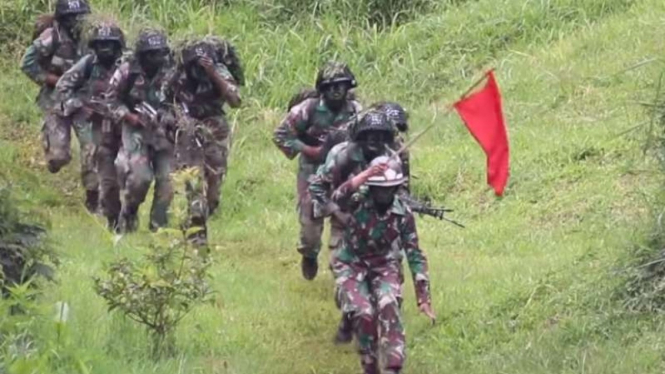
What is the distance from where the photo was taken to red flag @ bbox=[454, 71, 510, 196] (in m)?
9.28

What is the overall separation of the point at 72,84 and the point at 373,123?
4940 mm

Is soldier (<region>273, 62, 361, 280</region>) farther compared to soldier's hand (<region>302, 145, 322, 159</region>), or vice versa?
soldier's hand (<region>302, 145, 322, 159</region>)

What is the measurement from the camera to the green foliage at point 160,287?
29.2 ft

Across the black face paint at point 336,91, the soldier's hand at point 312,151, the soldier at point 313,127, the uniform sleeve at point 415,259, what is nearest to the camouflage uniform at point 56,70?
the soldier at point 313,127

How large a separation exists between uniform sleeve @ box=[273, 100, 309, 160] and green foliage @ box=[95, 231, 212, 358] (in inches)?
95.5

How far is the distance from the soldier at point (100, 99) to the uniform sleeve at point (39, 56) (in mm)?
590

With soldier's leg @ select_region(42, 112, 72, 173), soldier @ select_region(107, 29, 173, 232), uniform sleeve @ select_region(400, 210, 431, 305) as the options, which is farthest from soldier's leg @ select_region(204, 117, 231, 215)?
uniform sleeve @ select_region(400, 210, 431, 305)

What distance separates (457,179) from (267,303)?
13.2ft

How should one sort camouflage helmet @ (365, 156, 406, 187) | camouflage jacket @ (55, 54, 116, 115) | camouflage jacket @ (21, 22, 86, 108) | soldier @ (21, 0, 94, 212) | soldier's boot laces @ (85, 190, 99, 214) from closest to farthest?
camouflage helmet @ (365, 156, 406, 187) < camouflage jacket @ (55, 54, 116, 115) < soldier @ (21, 0, 94, 212) < camouflage jacket @ (21, 22, 86, 108) < soldier's boot laces @ (85, 190, 99, 214)

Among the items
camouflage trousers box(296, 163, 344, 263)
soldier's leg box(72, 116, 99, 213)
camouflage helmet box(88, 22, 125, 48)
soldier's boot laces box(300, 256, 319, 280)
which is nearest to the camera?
camouflage trousers box(296, 163, 344, 263)

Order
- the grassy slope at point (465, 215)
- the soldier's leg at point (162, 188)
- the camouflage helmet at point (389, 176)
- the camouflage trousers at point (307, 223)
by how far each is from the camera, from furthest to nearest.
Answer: the soldier's leg at point (162, 188)
the camouflage trousers at point (307, 223)
the grassy slope at point (465, 215)
the camouflage helmet at point (389, 176)

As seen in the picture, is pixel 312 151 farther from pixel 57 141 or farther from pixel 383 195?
pixel 57 141

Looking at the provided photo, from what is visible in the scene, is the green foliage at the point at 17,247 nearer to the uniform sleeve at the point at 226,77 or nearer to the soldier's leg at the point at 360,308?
the soldier's leg at the point at 360,308

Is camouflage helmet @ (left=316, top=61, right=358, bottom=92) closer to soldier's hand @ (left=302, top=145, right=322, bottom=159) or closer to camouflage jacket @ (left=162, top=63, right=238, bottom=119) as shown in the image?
soldier's hand @ (left=302, top=145, right=322, bottom=159)
